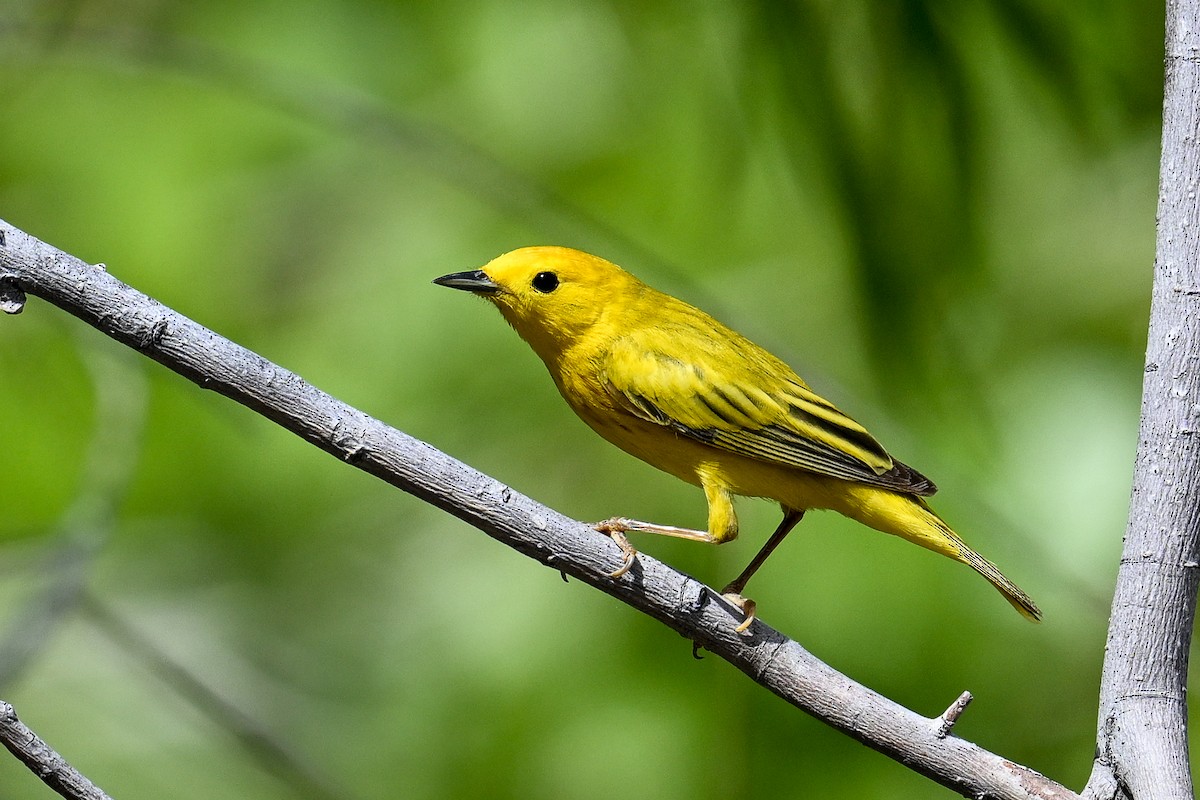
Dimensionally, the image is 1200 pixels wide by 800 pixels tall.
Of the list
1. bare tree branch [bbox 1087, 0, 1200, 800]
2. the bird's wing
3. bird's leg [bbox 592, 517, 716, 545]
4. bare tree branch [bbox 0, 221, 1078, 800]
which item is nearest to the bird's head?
the bird's wing

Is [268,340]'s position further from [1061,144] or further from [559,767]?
[1061,144]

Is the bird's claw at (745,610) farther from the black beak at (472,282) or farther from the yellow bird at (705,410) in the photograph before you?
the black beak at (472,282)

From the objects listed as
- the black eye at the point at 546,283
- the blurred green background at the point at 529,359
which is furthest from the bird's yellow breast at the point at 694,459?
the blurred green background at the point at 529,359

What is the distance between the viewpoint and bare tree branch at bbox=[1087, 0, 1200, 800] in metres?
2.35

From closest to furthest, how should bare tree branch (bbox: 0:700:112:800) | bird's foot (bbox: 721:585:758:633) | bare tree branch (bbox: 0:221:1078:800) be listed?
bare tree branch (bbox: 0:700:112:800), bare tree branch (bbox: 0:221:1078:800), bird's foot (bbox: 721:585:758:633)

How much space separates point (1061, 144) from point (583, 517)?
2431 mm

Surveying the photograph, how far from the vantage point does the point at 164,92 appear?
20.8ft

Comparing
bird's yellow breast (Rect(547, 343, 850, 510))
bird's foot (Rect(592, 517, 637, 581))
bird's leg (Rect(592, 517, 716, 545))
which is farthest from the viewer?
bird's yellow breast (Rect(547, 343, 850, 510))

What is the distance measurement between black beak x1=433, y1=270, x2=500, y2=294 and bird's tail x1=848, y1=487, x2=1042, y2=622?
136 cm

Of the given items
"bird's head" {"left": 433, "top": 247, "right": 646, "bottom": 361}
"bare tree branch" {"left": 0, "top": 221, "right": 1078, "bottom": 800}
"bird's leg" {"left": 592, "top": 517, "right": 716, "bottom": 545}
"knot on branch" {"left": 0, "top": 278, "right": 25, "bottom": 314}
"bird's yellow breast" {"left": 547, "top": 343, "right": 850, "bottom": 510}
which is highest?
"bird's head" {"left": 433, "top": 247, "right": 646, "bottom": 361}

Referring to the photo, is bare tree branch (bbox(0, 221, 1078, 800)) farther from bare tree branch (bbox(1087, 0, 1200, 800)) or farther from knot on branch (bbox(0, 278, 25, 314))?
bare tree branch (bbox(1087, 0, 1200, 800))

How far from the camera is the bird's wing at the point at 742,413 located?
366 centimetres

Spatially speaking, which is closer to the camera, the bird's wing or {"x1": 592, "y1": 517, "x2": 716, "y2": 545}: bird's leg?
{"x1": 592, "y1": 517, "x2": 716, "y2": 545}: bird's leg

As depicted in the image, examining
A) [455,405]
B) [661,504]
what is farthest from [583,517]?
[455,405]
